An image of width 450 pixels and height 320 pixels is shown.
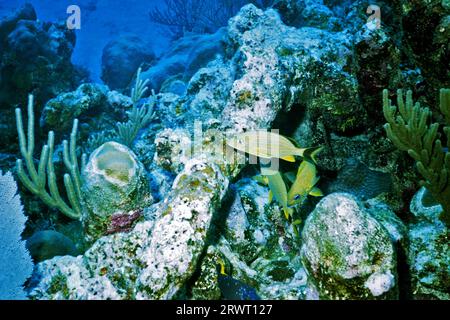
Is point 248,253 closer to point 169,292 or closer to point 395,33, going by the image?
point 169,292

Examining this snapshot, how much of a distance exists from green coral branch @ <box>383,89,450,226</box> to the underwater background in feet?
0.04

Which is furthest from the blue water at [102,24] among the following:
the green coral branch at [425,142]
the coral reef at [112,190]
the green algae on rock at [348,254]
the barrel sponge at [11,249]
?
the green algae on rock at [348,254]

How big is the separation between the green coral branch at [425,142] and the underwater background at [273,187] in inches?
0.5

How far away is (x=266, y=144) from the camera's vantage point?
2191 millimetres

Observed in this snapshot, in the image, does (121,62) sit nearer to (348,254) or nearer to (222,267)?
(222,267)

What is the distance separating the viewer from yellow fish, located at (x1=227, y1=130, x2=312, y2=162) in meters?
2.18

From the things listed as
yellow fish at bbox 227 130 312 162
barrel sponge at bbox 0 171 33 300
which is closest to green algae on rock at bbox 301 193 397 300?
yellow fish at bbox 227 130 312 162

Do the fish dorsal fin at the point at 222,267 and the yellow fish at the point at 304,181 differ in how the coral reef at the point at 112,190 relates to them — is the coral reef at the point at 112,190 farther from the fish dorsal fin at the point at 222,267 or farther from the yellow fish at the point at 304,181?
the yellow fish at the point at 304,181

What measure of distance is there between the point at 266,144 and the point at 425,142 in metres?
1.47

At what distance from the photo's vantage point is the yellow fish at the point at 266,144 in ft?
7.16

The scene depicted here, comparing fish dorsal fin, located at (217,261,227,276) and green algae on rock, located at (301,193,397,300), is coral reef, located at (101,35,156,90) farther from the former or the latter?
green algae on rock, located at (301,193,397,300)


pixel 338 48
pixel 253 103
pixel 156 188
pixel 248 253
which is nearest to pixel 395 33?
pixel 338 48

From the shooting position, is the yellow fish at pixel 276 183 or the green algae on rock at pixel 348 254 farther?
the yellow fish at pixel 276 183
